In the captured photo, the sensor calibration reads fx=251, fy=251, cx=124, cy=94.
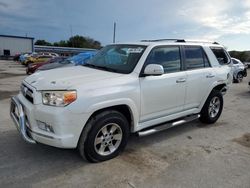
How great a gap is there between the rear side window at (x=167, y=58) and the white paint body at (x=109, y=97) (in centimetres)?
10

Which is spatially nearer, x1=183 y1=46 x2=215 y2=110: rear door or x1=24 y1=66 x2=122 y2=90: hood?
x1=24 y1=66 x2=122 y2=90: hood

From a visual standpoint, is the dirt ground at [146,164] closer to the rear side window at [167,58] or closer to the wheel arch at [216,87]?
the wheel arch at [216,87]

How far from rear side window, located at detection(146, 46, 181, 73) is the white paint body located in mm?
102

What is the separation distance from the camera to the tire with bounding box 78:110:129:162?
3574 mm

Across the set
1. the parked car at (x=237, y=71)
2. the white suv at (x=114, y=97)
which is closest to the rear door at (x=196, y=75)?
the white suv at (x=114, y=97)

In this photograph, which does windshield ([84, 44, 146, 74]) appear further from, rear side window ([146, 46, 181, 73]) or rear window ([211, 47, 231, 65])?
rear window ([211, 47, 231, 65])

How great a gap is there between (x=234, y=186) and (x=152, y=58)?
2.33 m

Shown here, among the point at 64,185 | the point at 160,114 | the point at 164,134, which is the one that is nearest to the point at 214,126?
the point at 164,134

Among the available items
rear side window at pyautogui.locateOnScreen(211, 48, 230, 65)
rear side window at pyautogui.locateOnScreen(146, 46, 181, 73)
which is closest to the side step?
rear side window at pyautogui.locateOnScreen(146, 46, 181, 73)

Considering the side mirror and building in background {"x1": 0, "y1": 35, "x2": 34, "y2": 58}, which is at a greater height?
building in background {"x1": 0, "y1": 35, "x2": 34, "y2": 58}

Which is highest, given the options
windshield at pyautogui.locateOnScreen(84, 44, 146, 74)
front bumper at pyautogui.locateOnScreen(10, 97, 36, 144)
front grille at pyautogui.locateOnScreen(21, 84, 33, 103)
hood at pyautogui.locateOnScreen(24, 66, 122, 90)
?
windshield at pyautogui.locateOnScreen(84, 44, 146, 74)

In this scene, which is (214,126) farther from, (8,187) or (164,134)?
(8,187)

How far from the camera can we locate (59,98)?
3.35 metres

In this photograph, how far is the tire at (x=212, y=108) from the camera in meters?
5.70
